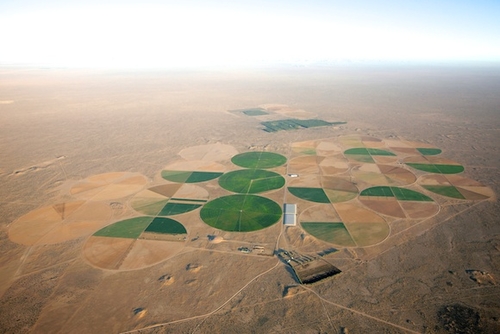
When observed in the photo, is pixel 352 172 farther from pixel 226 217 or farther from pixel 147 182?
pixel 147 182

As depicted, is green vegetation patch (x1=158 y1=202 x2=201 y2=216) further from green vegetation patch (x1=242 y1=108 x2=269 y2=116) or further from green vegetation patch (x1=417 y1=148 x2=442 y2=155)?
green vegetation patch (x1=242 y1=108 x2=269 y2=116)

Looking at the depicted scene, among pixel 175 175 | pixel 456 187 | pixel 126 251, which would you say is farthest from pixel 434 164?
pixel 126 251

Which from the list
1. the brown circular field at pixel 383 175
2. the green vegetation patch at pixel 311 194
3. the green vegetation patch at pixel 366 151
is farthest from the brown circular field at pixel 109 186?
the green vegetation patch at pixel 366 151

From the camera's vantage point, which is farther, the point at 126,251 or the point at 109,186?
the point at 109,186

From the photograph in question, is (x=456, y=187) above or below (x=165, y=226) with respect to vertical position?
above

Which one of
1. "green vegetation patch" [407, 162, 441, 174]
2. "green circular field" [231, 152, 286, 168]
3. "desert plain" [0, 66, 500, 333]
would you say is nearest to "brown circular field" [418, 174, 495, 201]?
"desert plain" [0, 66, 500, 333]

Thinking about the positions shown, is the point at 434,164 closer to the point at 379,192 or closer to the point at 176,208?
the point at 379,192
